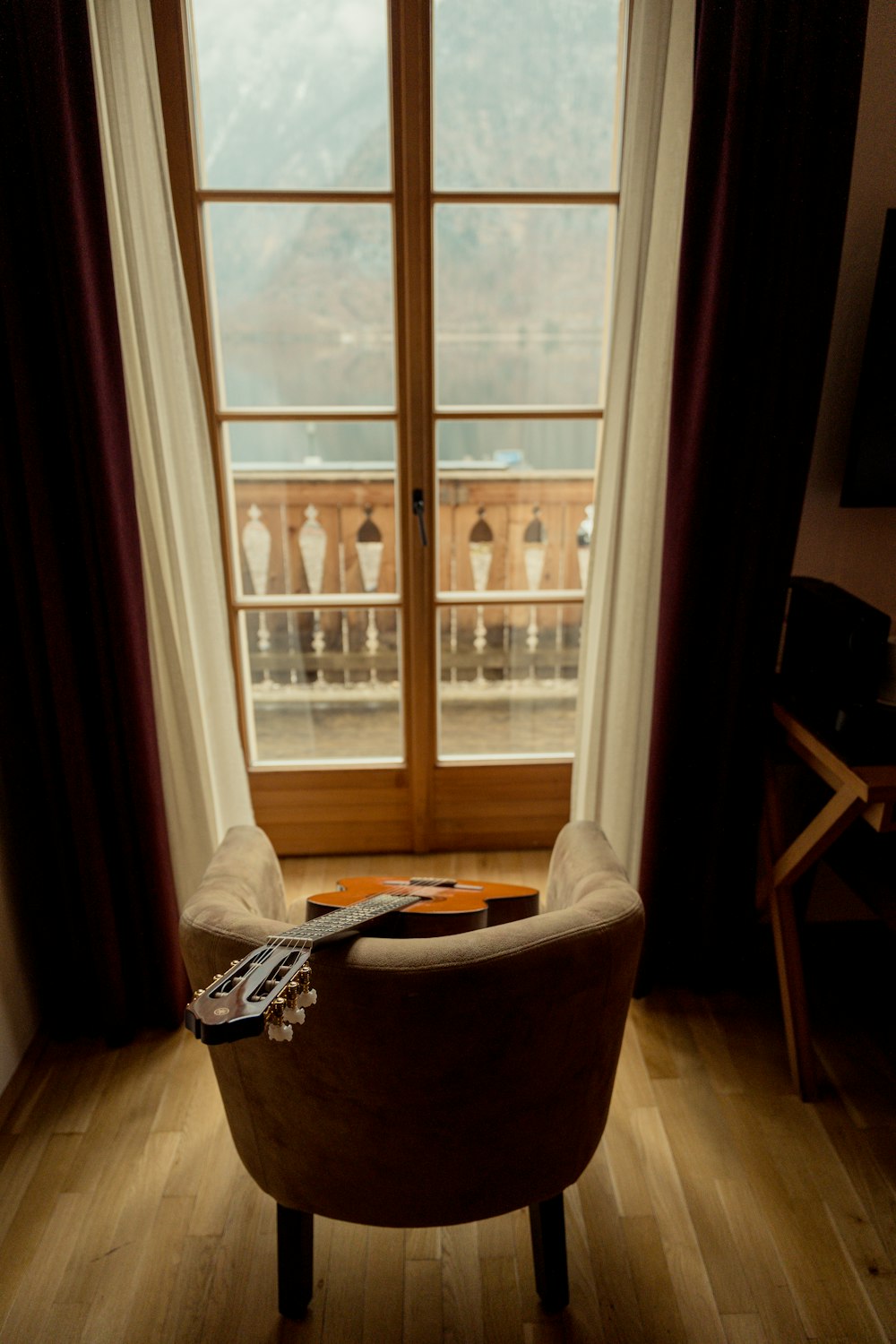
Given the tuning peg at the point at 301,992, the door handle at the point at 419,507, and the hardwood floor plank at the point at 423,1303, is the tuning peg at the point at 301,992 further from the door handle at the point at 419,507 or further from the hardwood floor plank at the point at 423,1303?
the door handle at the point at 419,507

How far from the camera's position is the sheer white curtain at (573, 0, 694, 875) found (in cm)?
176

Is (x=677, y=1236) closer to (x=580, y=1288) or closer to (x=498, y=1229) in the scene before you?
(x=580, y=1288)

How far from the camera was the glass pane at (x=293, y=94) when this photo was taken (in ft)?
6.68

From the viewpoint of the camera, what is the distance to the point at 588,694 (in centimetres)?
217

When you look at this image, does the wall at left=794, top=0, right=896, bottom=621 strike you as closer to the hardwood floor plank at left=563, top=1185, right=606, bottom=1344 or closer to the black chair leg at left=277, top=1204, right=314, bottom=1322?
the hardwood floor plank at left=563, top=1185, right=606, bottom=1344

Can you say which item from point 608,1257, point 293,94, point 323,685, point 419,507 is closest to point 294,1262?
point 608,1257

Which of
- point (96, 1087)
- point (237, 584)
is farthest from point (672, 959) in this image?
point (237, 584)

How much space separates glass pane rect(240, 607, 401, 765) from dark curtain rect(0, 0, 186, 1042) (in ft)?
2.35

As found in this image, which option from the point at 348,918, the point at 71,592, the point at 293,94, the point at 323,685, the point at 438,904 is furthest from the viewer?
the point at 323,685

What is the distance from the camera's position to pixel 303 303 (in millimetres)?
2254

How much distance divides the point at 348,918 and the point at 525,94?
1.97 m

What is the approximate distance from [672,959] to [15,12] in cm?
227

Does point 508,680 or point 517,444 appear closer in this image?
point 517,444

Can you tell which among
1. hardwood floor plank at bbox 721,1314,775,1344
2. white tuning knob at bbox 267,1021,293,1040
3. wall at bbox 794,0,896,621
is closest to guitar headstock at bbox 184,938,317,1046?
white tuning knob at bbox 267,1021,293,1040
